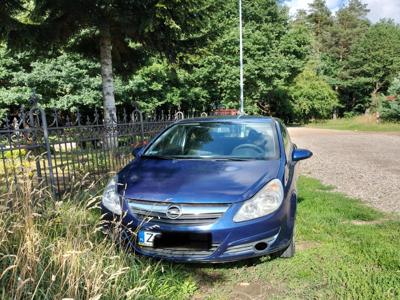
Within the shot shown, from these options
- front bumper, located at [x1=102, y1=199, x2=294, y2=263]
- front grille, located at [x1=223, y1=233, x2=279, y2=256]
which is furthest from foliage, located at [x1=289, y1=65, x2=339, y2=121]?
front grille, located at [x1=223, y1=233, x2=279, y2=256]

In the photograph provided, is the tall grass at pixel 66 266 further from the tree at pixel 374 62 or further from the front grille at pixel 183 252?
the tree at pixel 374 62

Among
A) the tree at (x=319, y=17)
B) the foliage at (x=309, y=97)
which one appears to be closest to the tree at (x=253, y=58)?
the foliage at (x=309, y=97)

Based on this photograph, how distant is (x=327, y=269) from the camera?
3.52 m

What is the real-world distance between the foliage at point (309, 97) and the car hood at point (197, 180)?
34.1 metres

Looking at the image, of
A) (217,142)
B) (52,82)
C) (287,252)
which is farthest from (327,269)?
(52,82)

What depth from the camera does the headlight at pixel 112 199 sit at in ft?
11.6

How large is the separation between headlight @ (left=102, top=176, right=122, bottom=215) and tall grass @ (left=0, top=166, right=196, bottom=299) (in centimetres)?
25

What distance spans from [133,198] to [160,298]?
0.94 m

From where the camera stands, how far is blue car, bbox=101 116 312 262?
3.21m

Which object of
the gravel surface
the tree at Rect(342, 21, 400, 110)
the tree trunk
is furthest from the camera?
the tree at Rect(342, 21, 400, 110)

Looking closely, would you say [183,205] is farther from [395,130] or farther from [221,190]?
[395,130]

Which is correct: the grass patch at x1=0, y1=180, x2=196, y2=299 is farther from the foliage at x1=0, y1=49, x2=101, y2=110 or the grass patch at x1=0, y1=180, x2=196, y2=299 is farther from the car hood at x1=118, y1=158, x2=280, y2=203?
the foliage at x1=0, y1=49, x2=101, y2=110

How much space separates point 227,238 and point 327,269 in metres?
1.10

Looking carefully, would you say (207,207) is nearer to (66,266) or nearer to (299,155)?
(66,266)
